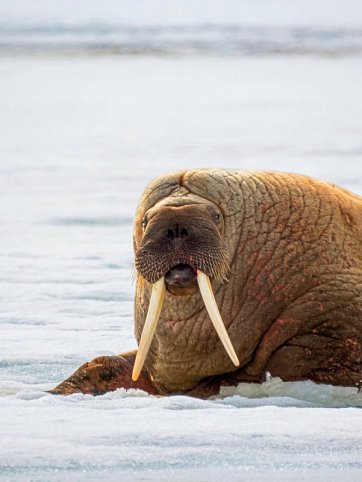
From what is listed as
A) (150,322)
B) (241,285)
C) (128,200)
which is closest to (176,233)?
(150,322)

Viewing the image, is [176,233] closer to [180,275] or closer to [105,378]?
[180,275]

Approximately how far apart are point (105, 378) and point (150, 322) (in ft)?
1.75

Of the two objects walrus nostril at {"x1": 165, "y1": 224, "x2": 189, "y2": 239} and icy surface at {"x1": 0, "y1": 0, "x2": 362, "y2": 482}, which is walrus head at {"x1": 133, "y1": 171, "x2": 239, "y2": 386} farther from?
icy surface at {"x1": 0, "y1": 0, "x2": 362, "y2": 482}

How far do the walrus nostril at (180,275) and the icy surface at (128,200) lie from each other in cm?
53

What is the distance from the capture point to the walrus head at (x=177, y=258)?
598 centimetres

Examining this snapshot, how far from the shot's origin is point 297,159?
1600 centimetres

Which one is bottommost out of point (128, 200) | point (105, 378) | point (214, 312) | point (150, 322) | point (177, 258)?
point (128, 200)

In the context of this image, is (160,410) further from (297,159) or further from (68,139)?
(68,139)

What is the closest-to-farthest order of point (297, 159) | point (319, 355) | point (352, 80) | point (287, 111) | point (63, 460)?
point (63, 460)
point (319, 355)
point (297, 159)
point (287, 111)
point (352, 80)

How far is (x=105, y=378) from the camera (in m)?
6.39

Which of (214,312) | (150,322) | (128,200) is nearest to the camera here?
A: (214,312)

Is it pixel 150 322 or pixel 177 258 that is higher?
pixel 177 258

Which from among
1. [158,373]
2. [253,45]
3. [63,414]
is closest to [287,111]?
[253,45]

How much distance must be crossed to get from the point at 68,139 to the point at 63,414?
1356 centimetres
